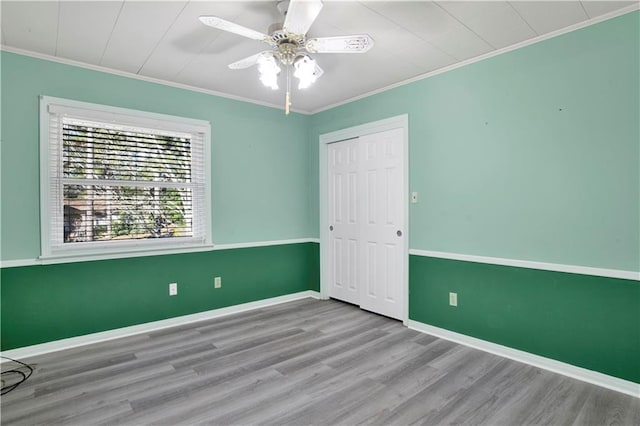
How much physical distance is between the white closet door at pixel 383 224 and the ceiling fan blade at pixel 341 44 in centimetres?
164

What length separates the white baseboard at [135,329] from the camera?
2.81 meters

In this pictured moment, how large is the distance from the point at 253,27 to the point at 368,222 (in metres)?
2.35

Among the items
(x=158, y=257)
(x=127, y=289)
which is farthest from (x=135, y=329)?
(x=158, y=257)

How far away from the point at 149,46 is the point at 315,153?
7.70 feet

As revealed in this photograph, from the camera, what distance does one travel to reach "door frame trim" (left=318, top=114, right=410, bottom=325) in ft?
11.5

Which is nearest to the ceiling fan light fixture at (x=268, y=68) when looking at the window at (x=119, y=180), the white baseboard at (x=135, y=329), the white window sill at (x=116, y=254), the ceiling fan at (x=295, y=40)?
the ceiling fan at (x=295, y=40)

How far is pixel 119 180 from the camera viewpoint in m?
3.22

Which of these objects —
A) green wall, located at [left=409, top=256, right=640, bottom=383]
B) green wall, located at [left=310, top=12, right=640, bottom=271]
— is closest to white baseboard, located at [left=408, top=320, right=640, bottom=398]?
green wall, located at [left=409, top=256, right=640, bottom=383]

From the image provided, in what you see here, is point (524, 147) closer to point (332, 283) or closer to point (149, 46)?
point (332, 283)

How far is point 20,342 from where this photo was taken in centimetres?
278

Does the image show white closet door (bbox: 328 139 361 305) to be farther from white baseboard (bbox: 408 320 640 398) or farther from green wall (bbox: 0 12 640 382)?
white baseboard (bbox: 408 320 640 398)

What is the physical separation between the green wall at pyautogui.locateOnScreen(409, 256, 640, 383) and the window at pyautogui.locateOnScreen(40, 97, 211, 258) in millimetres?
2507

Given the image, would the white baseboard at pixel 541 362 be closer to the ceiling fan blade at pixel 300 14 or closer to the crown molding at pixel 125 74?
the ceiling fan blade at pixel 300 14

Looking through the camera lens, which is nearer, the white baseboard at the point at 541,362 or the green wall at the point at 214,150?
the white baseboard at the point at 541,362
